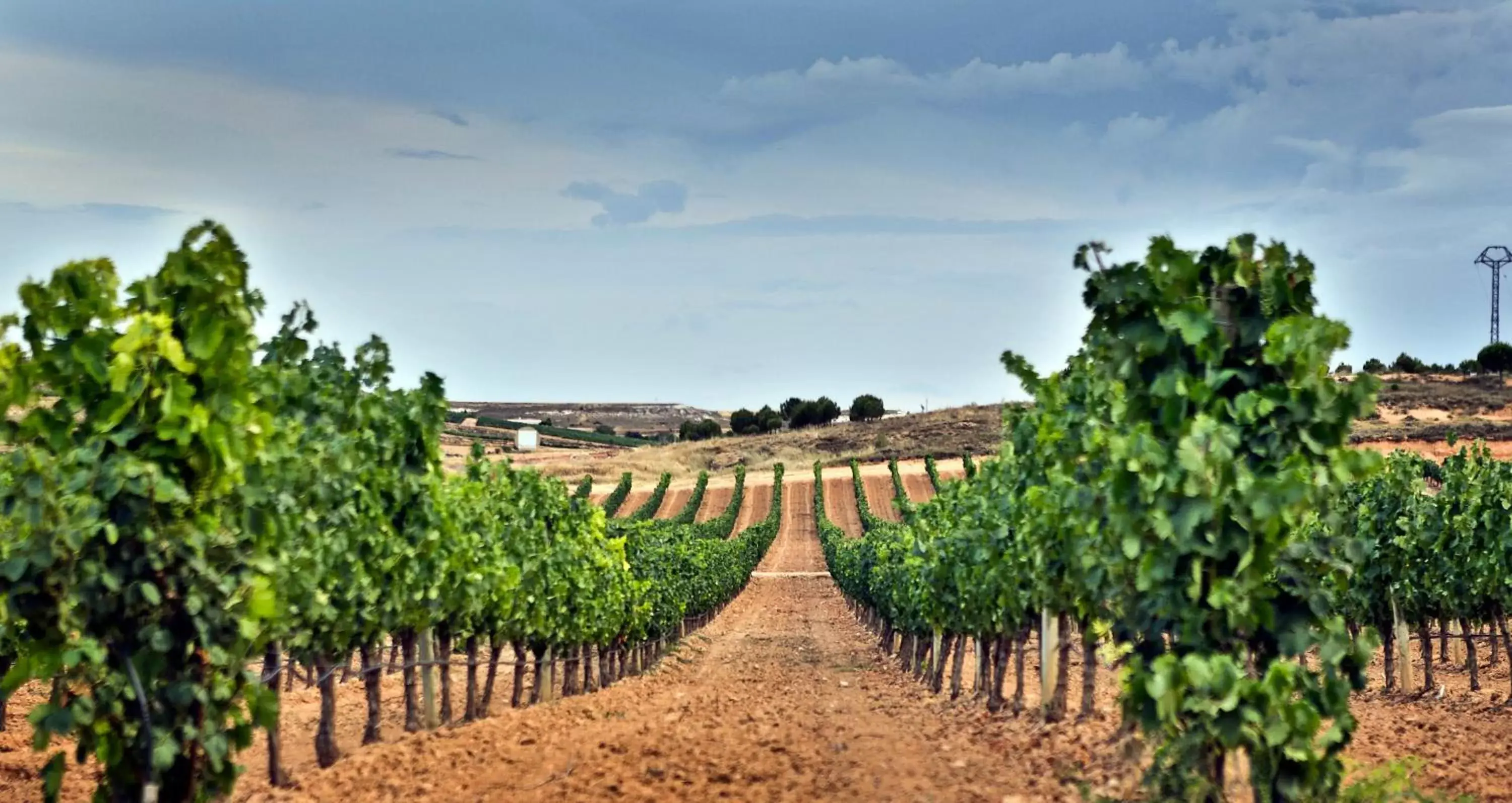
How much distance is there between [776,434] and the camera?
116 meters

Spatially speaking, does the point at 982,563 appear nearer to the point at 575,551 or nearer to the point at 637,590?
the point at 575,551

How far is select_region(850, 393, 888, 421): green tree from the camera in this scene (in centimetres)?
14012

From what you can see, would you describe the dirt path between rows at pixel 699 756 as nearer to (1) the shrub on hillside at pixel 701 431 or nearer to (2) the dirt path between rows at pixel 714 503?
(2) the dirt path between rows at pixel 714 503

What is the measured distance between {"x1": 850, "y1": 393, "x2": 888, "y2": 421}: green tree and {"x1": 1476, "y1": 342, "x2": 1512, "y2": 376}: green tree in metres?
57.0

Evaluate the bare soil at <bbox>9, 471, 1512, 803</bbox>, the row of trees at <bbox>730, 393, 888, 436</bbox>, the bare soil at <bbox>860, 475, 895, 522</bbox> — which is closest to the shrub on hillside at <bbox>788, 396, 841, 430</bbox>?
the row of trees at <bbox>730, 393, 888, 436</bbox>

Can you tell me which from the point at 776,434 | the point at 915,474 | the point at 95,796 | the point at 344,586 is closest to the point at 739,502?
the point at 915,474

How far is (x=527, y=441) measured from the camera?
380 ft

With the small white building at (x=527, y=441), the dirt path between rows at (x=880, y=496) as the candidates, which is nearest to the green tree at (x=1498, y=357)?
the dirt path between rows at (x=880, y=496)

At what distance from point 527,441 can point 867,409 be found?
131 feet

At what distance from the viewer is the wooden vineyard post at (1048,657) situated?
14.8 meters

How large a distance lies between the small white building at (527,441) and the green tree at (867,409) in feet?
122

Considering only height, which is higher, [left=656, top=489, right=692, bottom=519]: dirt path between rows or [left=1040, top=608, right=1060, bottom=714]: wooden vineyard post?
[left=656, top=489, right=692, bottom=519]: dirt path between rows

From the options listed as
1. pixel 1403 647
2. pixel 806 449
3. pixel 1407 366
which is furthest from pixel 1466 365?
pixel 1403 647

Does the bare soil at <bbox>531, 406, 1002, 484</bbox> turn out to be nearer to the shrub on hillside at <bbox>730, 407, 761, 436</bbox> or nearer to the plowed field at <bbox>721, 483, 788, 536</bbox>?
the plowed field at <bbox>721, 483, 788, 536</bbox>
